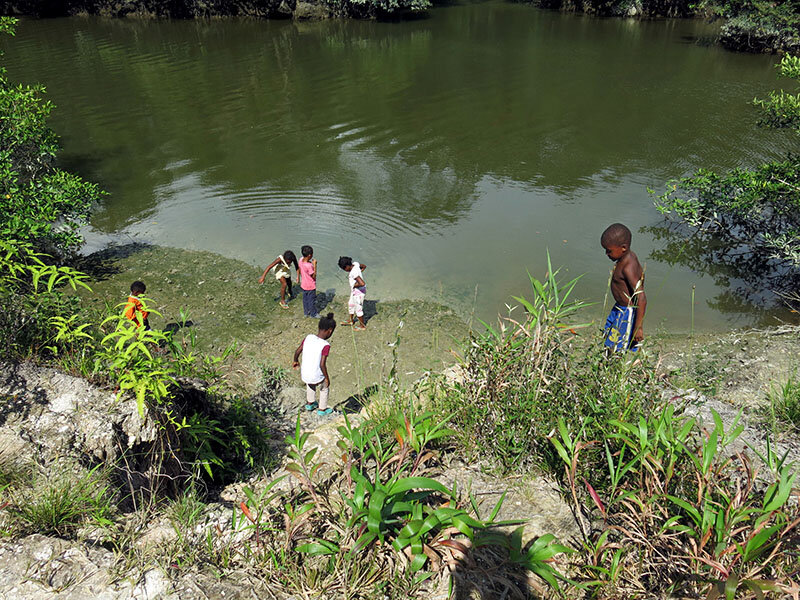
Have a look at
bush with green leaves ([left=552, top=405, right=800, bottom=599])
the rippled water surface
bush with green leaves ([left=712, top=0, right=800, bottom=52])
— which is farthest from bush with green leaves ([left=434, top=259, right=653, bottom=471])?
bush with green leaves ([left=712, top=0, right=800, bottom=52])

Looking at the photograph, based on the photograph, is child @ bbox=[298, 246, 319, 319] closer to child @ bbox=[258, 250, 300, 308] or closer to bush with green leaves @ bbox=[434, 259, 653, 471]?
child @ bbox=[258, 250, 300, 308]

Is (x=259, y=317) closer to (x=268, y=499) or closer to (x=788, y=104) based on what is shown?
(x=268, y=499)

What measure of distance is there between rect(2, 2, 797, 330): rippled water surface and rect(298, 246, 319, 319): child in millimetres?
1201

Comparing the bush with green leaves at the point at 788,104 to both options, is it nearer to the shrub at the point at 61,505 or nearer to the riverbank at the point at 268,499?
the riverbank at the point at 268,499

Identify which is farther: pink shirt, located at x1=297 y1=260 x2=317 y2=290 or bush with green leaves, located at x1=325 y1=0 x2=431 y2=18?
bush with green leaves, located at x1=325 y1=0 x2=431 y2=18

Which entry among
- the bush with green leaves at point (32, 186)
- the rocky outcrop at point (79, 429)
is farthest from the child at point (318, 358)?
the bush with green leaves at point (32, 186)

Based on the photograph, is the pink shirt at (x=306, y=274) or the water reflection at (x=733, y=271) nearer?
the pink shirt at (x=306, y=274)

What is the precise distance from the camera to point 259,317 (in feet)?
28.1

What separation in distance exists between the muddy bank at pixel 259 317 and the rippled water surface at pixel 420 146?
0.62 m

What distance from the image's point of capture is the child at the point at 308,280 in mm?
8164

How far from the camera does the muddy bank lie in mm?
7410

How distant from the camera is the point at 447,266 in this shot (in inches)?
396

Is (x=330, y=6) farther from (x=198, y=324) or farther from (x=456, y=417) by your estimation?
(x=456, y=417)

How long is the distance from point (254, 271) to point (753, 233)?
363 inches
